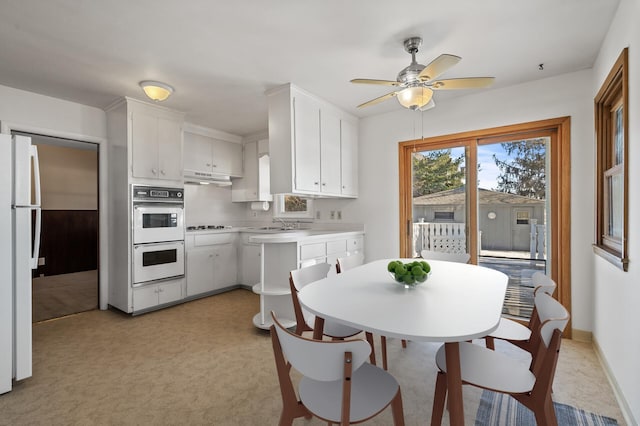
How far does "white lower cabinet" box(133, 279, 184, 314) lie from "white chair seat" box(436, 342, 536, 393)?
3365 millimetres

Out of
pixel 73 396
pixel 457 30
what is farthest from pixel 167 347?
pixel 457 30

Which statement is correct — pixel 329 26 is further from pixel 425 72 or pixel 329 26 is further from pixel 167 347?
pixel 167 347

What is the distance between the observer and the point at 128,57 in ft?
8.33

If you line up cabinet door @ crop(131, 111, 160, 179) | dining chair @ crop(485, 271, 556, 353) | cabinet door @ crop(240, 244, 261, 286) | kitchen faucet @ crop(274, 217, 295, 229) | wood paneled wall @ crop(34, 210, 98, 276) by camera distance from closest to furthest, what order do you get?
1. dining chair @ crop(485, 271, 556, 353)
2. cabinet door @ crop(131, 111, 160, 179)
3. cabinet door @ crop(240, 244, 261, 286)
4. kitchen faucet @ crop(274, 217, 295, 229)
5. wood paneled wall @ crop(34, 210, 98, 276)

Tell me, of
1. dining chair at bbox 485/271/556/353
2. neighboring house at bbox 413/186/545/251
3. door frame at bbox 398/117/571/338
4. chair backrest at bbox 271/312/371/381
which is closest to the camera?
chair backrest at bbox 271/312/371/381

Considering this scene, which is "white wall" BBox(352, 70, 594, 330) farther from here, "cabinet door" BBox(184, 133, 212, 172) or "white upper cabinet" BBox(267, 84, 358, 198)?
"cabinet door" BBox(184, 133, 212, 172)

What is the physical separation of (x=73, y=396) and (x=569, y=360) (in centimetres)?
357

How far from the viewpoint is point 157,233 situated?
147 inches

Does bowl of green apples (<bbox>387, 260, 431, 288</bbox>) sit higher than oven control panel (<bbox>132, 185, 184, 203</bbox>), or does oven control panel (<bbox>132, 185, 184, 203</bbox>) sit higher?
oven control panel (<bbox>132, 185, 184, 203</bbox>)

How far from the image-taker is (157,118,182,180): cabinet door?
3799 mm

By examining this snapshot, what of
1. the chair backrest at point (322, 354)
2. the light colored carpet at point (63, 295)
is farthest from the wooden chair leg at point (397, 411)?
the light colored carpet at point (63, 295)

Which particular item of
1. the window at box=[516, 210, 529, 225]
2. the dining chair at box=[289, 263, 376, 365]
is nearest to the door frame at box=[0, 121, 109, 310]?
the dining chair at box=[289, 263, 376, 365]

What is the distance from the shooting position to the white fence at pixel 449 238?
3209mm

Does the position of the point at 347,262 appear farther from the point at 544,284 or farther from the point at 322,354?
the point at 322,354
